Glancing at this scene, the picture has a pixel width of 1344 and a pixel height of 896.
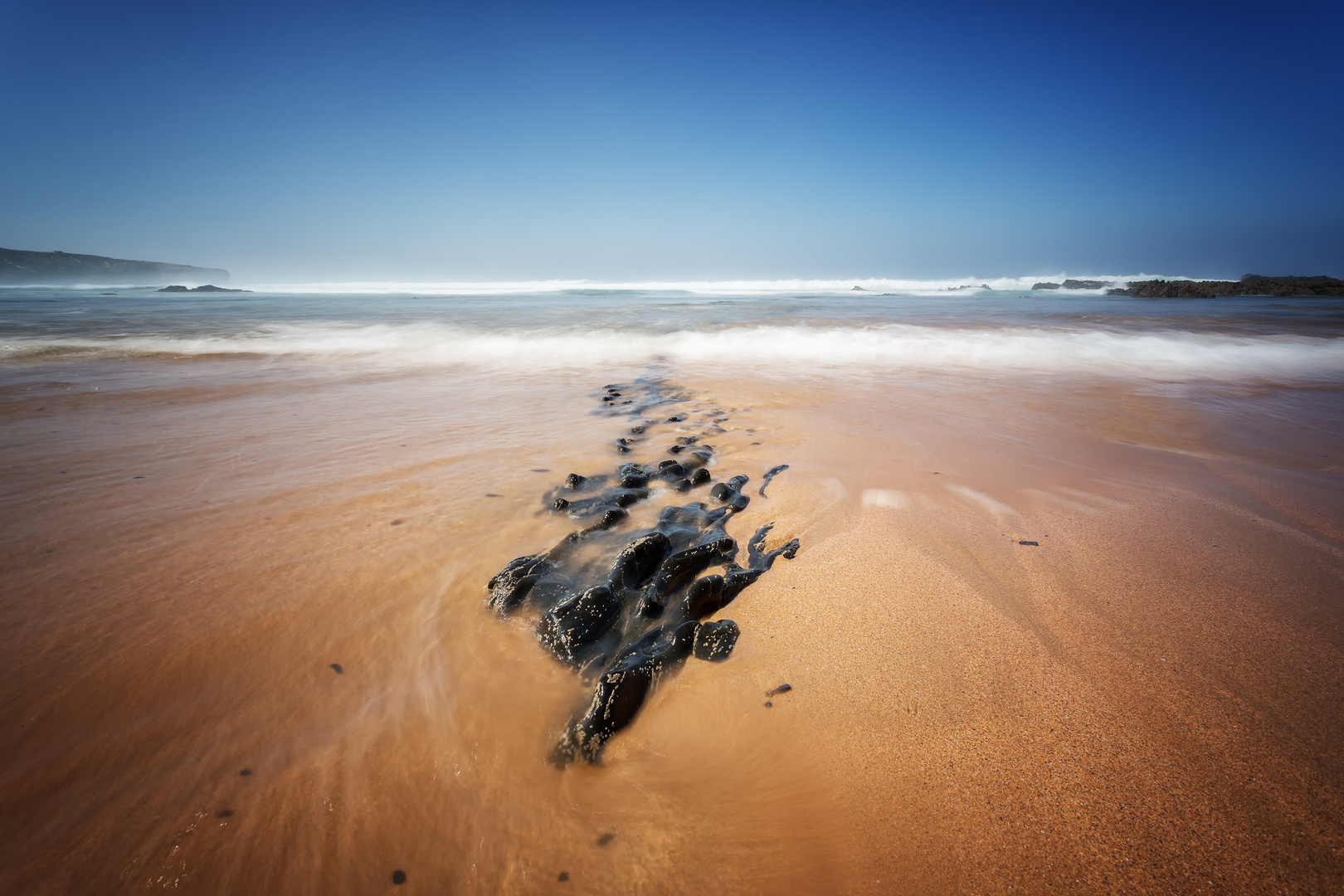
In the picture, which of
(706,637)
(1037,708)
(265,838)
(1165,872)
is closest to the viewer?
(1165,872)

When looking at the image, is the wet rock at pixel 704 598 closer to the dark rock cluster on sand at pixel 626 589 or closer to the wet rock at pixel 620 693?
the dark rock cluster on sand at pixel 626 589

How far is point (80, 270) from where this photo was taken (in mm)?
75562

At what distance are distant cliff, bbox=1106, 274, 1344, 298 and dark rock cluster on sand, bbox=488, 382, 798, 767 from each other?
3631 cm

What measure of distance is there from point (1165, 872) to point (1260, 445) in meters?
4.12

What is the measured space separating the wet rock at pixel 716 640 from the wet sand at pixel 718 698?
3cm

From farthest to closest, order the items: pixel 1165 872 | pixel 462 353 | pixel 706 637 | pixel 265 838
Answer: pixel 462 353 < pixel 706 637 < pixel 265 838 < pixel 1165 872

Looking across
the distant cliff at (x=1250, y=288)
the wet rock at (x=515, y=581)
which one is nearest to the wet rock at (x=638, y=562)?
the wet rock at (x=515, y=581)

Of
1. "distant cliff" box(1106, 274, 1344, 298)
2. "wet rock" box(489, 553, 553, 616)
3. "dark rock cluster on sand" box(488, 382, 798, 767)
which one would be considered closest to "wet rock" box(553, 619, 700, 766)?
"dark rock cluster on sand" box(488, 382, 798, 767)

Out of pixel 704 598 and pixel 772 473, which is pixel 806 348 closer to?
pixel 772 473

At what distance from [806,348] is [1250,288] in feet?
122

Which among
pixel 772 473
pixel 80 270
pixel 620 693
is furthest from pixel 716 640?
pixel 80 270

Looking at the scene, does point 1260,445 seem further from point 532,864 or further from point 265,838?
point 265,838

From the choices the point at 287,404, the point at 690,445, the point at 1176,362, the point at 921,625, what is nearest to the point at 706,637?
the point at 921,625

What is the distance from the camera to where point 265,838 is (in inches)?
41.0
